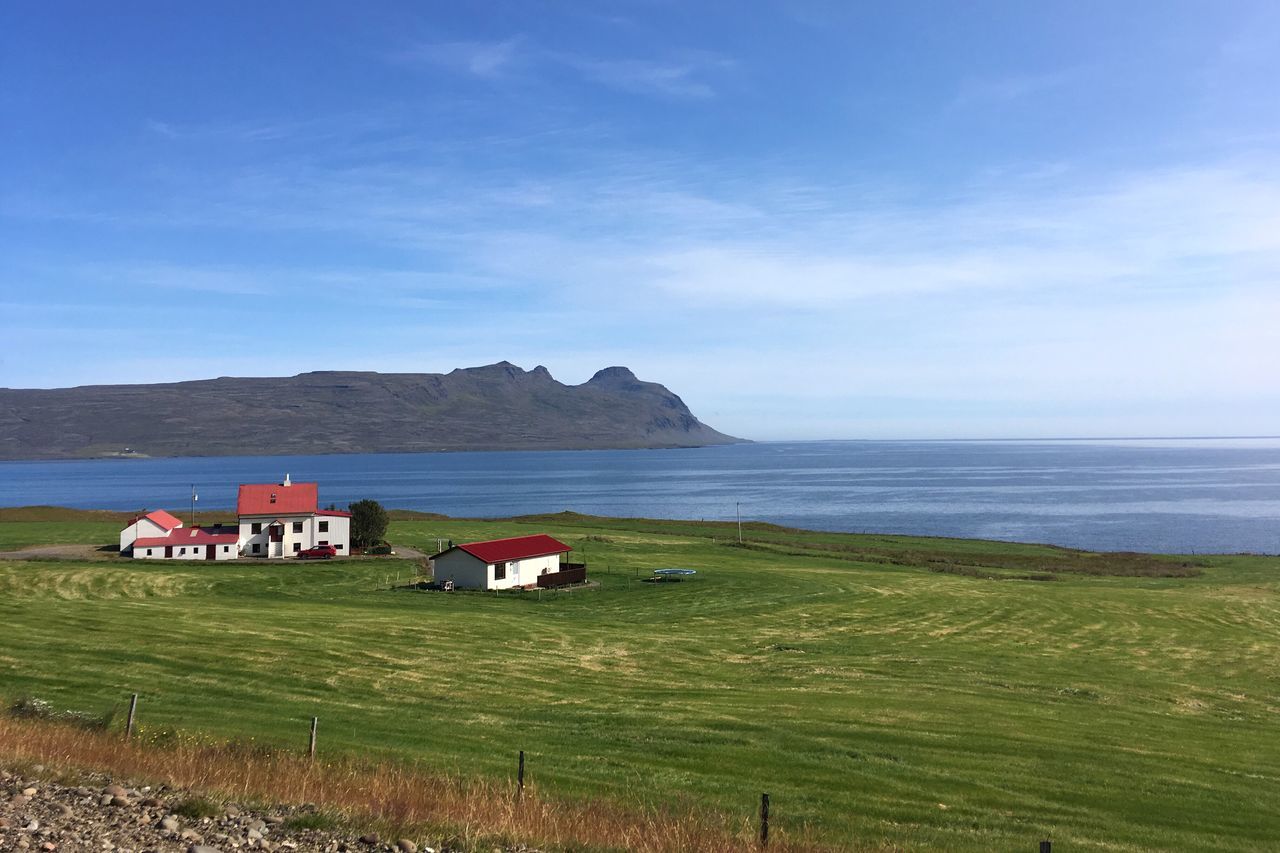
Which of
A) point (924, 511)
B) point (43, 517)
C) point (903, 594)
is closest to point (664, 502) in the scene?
point (924, 511)

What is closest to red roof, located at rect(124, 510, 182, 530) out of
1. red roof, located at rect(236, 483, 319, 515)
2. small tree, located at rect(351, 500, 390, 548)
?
red roof, located at rect(236, 483, 319, 515)

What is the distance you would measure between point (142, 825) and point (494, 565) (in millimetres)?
48223

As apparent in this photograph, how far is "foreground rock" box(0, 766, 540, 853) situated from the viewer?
10406 millimetres

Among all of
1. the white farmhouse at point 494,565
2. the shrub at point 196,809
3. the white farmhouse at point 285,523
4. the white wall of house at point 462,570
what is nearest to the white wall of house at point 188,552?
the white farmhouse at point 285,523

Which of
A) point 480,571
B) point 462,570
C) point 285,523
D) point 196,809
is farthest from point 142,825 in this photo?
point 285,523

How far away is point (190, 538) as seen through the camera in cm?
7331

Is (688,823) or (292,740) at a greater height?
(688,823)

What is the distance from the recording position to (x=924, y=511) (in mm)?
145250

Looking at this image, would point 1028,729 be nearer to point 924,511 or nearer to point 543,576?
point 543,576

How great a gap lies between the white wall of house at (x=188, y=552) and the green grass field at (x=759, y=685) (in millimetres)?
6522

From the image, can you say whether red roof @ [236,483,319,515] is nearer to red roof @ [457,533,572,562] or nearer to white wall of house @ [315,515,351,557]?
white wall of house @ [315,515,351,557]

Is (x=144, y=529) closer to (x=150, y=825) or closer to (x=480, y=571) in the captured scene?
(x=480, y=571)

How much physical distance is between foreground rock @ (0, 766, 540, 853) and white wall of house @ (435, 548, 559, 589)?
46.7 m

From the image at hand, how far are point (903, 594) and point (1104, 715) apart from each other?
102ft
